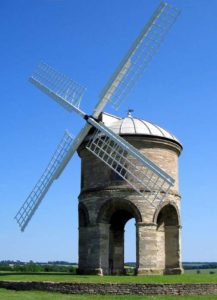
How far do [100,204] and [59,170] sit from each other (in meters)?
Answer: 3.09

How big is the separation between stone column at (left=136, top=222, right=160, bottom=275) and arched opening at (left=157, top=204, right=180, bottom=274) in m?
1.33

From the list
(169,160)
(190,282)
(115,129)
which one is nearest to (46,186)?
(115,129)

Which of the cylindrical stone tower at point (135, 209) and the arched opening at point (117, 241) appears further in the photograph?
the arched opening at point (117, 241)

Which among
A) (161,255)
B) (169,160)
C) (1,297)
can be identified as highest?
(169,160)

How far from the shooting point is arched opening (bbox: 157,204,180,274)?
26.3 m

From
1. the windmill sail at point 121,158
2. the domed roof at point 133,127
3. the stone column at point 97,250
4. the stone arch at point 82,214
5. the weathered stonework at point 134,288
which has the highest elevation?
the domed roof at point 133,127

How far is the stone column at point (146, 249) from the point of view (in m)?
24.5

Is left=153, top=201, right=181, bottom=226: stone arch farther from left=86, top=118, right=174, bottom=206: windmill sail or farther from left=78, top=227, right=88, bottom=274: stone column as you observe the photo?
left=78, top=227, right=88, bottom=274: stone column

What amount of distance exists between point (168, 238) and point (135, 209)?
3.07 meters

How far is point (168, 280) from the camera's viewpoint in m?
20.5

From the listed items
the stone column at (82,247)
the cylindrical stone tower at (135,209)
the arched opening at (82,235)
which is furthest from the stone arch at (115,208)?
the stone column at (82,247)

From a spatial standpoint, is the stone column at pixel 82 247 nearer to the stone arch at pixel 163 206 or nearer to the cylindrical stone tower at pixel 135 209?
the cylindrical stone tower at pixel 135 209

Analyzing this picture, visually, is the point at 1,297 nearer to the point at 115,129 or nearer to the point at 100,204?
the point at 100,204

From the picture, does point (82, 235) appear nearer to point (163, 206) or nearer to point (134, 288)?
point (163, 206)
